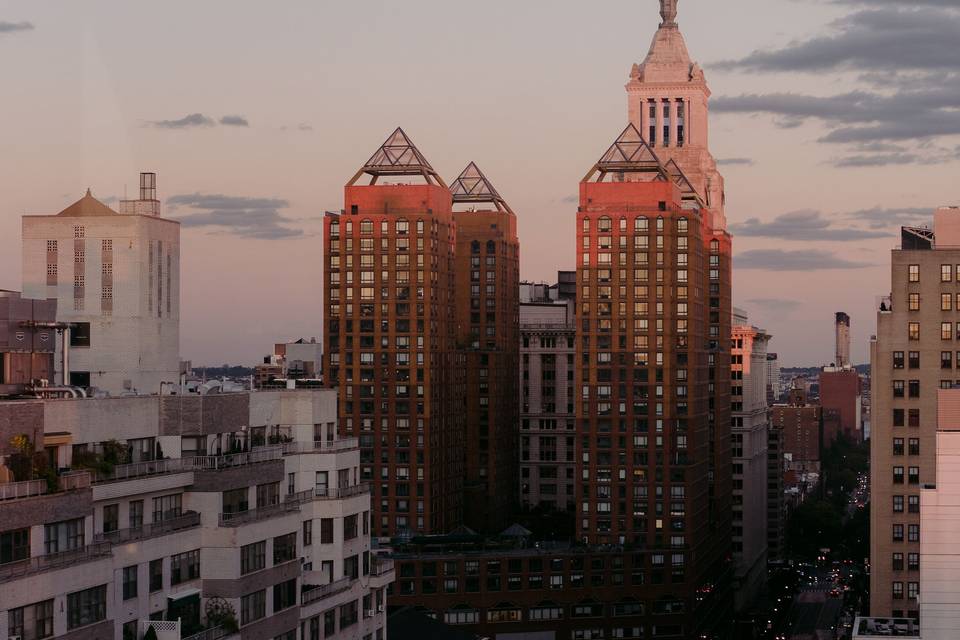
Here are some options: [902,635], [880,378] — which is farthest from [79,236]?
[902,635]

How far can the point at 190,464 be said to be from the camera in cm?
8400

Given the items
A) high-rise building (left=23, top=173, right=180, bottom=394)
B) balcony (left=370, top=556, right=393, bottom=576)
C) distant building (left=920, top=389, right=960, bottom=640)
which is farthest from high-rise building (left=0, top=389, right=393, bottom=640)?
high-rise building (left=23, top=173, right=180, bottom=394)

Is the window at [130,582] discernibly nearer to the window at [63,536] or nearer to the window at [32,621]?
the window at [63,536]

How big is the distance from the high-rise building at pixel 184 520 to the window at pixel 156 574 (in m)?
0.09

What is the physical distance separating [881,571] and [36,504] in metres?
110

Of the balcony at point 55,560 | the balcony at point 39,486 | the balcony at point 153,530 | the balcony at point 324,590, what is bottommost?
the balcony at point 324,590

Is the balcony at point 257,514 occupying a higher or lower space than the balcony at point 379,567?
higher

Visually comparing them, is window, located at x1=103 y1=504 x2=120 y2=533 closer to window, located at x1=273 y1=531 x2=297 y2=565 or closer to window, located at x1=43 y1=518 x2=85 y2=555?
window, located at x1=43 y1=518 x2=85 y2=555

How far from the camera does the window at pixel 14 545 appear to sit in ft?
217

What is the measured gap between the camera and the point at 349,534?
105 m

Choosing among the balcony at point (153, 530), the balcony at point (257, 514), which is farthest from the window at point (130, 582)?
the balcony at point (257, 514)

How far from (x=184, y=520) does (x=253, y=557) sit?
217 inches

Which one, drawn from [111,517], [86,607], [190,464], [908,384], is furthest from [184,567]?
[908,384]

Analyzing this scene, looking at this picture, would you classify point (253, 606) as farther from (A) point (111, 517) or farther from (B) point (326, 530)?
(B) point (326, 530)
